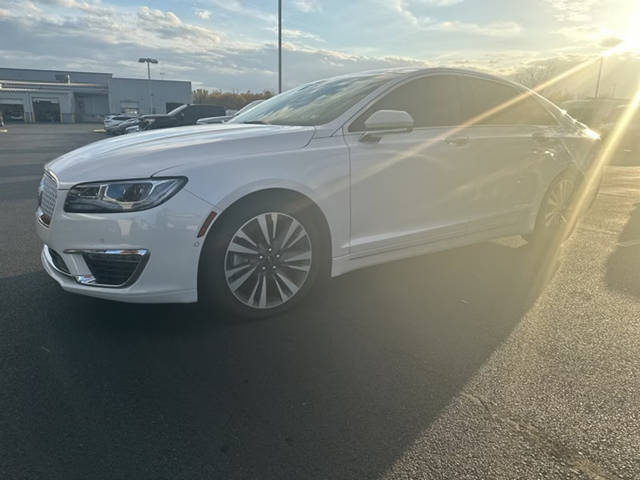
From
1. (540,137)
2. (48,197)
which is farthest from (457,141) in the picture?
(48,197)

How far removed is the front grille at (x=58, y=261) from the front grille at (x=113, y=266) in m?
0.25

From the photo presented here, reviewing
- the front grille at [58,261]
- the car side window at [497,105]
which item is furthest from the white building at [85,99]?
the front grille at [58,261]

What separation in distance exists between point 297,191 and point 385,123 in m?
0.79

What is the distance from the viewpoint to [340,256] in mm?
3393

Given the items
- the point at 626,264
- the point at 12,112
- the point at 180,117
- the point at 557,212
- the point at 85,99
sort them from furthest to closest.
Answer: the point at 85,99
the point at 12,112
the point at 180,117
the point at 557,212
the point at 626,264

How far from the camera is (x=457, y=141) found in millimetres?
3936

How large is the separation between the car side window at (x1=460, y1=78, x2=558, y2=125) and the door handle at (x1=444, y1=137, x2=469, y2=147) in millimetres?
241

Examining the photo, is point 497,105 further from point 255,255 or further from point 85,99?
point 85,99

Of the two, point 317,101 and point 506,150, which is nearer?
point 317,101

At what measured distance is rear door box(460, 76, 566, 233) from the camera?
4137mm

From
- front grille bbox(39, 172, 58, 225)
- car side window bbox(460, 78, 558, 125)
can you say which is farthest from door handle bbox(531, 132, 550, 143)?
front grille bbox(39, 172, 58, 225)

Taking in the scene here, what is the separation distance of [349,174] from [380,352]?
4.03 ft

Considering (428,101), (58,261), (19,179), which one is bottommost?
(19,179)

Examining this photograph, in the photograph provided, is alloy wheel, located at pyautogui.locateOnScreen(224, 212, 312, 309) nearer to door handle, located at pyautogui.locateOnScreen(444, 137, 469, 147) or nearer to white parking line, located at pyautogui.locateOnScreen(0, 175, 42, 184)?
door handle, located at pyautogui.locateOnScreen(444, 137, 469, 147)
